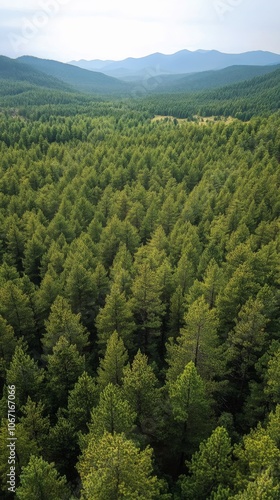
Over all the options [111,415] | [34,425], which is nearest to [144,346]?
[34,425]

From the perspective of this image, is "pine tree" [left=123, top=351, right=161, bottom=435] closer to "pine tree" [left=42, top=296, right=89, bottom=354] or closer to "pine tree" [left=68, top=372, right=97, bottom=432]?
"pine tree" [left=68, top=372, right=97, bottom=432]

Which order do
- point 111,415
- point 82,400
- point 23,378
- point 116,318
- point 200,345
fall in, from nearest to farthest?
point 111,415
point 82,400
point 200,345
point 23,378
point 116,318

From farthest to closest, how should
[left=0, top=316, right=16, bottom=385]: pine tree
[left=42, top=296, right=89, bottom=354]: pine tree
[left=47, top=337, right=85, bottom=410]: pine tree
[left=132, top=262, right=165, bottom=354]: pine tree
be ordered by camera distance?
[left=132, top=262, right=165, bottom=354]: pine tree < [left=0, top=316, right=16, bottom=385]: pine tree < [left=42, top=296, right=89, bottom=354]: pine tree < [left=47, top=337, right=85, bottom=410]: pine tree

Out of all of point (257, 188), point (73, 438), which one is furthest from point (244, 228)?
point (73, 438)

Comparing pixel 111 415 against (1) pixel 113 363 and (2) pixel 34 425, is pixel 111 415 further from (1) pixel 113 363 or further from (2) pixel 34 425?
(2) pixel 34 425

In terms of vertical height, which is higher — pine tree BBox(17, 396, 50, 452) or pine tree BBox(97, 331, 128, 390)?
pine tree BBox(97, 331, 128, 390)

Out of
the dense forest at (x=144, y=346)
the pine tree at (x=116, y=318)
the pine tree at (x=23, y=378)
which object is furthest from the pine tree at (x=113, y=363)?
the pine tree at (x=23, y=378)

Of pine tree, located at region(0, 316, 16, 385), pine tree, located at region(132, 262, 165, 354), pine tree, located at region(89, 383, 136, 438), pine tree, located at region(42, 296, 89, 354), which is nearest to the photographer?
pine tree, located at region(89, 383, 136, 438)

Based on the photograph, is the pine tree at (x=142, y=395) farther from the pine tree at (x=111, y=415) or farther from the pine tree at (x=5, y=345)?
the pine tree at (x=5, y=345)

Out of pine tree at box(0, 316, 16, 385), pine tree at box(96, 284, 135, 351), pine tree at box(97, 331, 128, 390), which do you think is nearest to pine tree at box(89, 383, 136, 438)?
pine tree at box(97, 331, 128, 390)
